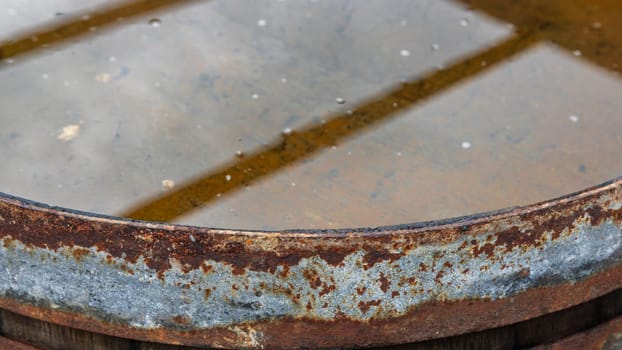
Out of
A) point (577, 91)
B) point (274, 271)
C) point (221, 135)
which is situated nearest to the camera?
point (274, 271)

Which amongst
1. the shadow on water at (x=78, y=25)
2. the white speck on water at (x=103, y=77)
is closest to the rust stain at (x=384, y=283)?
the white speck on water at (x=103, y=77)

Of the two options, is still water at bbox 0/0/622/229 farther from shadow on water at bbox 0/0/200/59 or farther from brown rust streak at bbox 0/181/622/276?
brown rust streak at bbox 0/181/622/276

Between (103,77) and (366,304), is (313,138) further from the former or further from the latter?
(366,304)

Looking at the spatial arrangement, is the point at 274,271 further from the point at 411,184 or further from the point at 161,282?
the point at 411,184

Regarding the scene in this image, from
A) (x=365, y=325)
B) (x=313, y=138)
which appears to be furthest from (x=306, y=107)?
(x=365, y=325)

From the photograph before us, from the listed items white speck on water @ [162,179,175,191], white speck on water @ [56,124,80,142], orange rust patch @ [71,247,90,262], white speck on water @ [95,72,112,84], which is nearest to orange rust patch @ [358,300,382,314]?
orange rust patch @ [71,247,90,262]

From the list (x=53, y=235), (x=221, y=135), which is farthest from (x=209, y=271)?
(x=221, y=135)

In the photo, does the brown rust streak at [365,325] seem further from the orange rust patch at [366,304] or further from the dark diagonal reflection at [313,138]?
the dark diagonal reflection at [313,138]
